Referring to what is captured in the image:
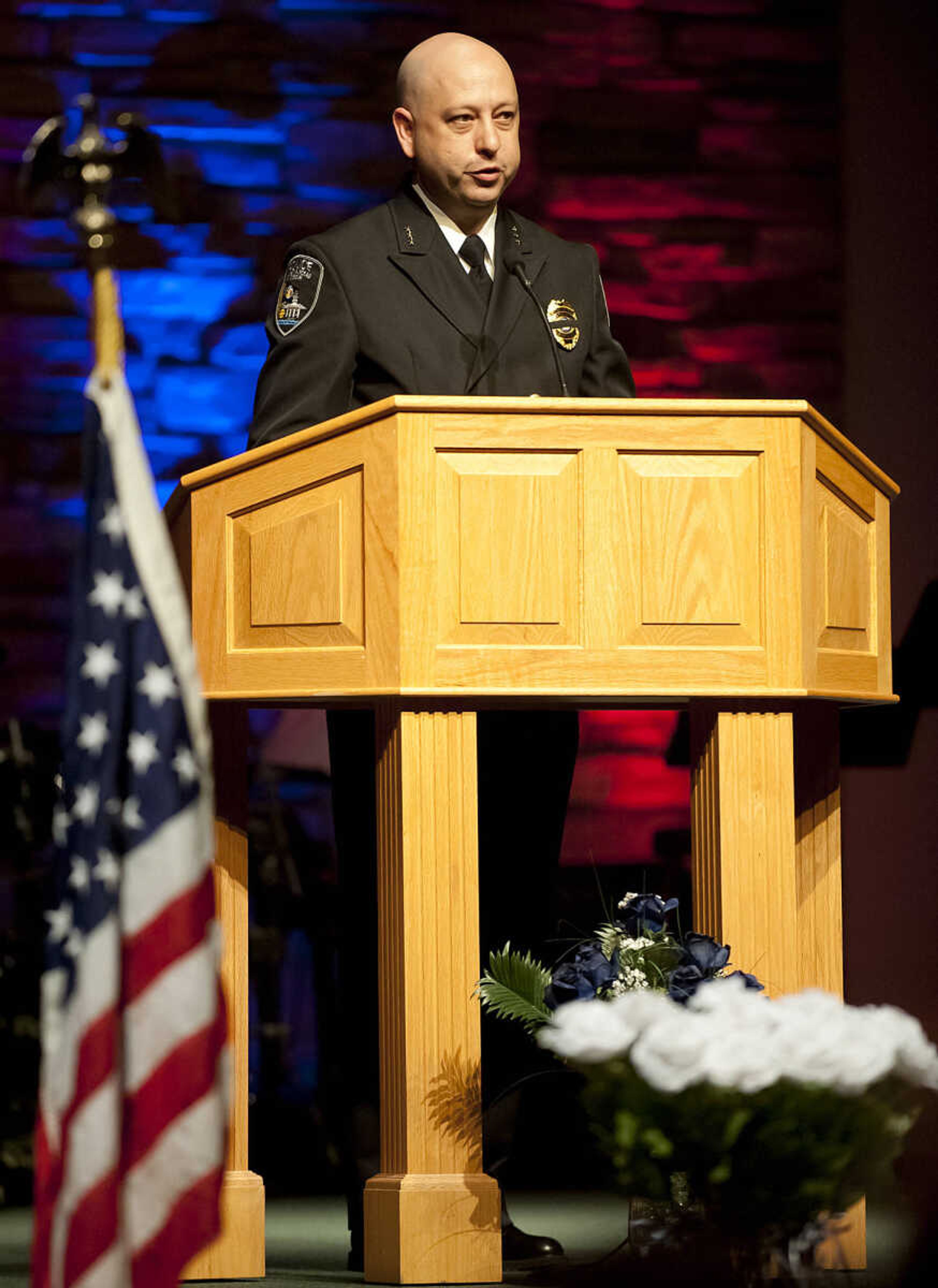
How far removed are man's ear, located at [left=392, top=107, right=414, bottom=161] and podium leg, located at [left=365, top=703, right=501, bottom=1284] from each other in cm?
108

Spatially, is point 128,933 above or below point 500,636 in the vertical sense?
below

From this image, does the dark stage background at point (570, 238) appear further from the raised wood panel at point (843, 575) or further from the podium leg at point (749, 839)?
the podium leg at point (749, 839)

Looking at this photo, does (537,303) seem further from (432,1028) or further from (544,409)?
(432,1028)

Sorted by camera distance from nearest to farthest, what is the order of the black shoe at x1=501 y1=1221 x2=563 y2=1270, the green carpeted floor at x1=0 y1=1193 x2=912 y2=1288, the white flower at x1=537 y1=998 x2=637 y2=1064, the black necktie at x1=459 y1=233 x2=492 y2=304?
the white flower at x1=537 y1=998 x2=637 y2=1064
the green carpeted floor at x1=0 y1=1193 x2=912 y2=1288
the black shoe at x1=501 y1=1221 x2=563 y2=1270
the black necktie at x1=459 y1=233 x2=492 y2=304

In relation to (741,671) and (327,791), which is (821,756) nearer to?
(741,671)

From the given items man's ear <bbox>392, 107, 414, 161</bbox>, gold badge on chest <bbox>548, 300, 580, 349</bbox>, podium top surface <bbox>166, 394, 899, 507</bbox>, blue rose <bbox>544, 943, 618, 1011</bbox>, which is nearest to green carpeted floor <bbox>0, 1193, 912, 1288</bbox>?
blue rose <bbox>544, 943, 618, 1011</bbox>

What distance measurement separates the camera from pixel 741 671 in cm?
313

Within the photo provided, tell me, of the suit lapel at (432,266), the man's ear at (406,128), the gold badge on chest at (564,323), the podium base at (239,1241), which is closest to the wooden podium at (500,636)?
the podium base at (239,1241)

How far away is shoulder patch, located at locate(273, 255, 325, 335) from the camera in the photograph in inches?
139

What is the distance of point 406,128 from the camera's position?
3695 millimetres

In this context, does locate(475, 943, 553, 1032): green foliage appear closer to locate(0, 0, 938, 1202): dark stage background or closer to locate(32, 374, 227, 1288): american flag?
locate(32, 374, 227, 1288): american flag

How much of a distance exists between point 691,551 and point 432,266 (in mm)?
800

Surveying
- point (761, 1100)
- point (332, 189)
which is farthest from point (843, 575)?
point (332, 189)

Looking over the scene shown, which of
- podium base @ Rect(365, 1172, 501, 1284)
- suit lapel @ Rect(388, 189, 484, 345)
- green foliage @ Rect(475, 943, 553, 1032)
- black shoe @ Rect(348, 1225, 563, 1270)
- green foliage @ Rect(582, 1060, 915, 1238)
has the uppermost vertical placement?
suit lapel @ Rect(388, 189, 484, 345)
